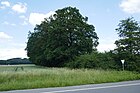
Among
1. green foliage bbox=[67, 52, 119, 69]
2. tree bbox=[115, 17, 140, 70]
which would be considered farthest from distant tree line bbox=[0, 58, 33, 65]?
tree bbox=[115, 17, 140, 70]

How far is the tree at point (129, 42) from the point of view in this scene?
45156 millimetres

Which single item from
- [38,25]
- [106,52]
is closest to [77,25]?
[106,52]

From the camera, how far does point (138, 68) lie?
4416 cm

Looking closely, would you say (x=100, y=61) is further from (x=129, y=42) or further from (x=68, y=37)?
(x=68, y=37)

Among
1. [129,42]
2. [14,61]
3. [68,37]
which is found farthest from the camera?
[14,61]

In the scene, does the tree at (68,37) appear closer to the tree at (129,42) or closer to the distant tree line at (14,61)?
the tree at (129,42)

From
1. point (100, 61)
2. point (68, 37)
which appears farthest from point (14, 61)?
point (100, 61)

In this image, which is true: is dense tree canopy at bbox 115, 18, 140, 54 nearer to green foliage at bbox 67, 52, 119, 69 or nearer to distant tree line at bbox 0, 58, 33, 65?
green foliage at bbox 67, 52, 119, 69

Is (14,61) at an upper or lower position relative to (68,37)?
lower

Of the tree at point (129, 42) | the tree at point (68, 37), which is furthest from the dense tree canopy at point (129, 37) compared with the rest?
the tree at point (68, 37)

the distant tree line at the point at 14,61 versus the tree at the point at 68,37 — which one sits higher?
the tree at the point at 68,37

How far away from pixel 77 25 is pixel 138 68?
25.0 metres

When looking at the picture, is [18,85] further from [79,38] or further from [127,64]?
[79,38]

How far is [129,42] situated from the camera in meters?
45.6
